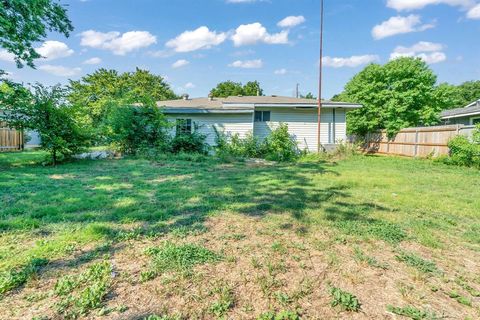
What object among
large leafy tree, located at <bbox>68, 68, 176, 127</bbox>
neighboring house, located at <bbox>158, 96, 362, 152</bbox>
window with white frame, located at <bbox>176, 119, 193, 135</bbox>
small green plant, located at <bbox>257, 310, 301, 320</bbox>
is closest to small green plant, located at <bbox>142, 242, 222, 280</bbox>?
→ small green plant, located at <bbox>257, 310, 301, 320</bbox>

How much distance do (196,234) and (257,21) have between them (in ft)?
62.6

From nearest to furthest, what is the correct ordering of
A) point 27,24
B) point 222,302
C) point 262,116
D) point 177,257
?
1. point 222,302
2. point 177,257
3. point 27,24
4. point 262,116

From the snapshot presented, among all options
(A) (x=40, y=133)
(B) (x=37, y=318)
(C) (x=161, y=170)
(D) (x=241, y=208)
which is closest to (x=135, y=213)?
(D) (x=241, y=208)

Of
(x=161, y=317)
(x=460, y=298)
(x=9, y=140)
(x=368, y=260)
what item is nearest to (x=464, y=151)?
(x=368, y=260)

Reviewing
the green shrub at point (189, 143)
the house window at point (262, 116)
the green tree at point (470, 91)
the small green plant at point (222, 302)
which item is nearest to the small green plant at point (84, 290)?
the small green plant at point (222, 302)

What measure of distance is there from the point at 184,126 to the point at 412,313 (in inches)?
505

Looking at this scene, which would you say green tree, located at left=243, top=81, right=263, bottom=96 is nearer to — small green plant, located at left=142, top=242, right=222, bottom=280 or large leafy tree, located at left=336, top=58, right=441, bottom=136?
large leafy tree, located at left=336, top=58, right=441, bottom=136

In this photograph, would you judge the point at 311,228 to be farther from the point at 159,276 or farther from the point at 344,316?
the point at 159,276

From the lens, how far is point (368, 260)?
8.35ft

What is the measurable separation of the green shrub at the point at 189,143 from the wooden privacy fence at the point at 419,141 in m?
10.4

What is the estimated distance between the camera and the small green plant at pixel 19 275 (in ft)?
6.61

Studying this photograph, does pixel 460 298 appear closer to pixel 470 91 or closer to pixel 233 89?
pixel 233 89

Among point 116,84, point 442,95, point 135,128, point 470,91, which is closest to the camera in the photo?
A: point 135,128

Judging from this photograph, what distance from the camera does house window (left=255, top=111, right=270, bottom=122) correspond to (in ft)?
46.7
